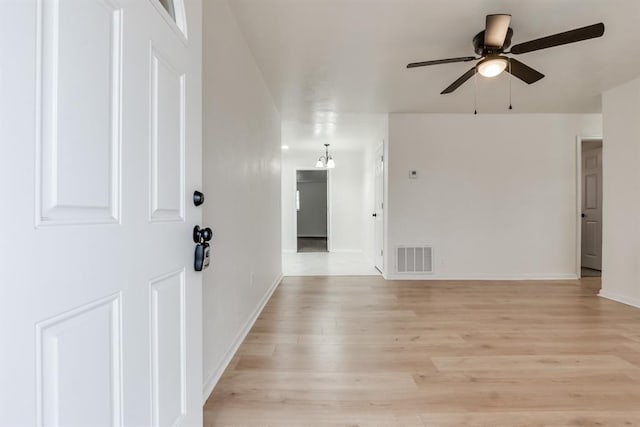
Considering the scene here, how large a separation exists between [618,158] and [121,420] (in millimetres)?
4782

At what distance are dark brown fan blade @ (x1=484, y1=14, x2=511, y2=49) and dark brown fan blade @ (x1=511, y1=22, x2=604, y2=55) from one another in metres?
0.13

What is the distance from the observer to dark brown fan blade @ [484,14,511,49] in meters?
1.92

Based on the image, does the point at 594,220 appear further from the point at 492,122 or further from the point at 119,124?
the point at 119,124

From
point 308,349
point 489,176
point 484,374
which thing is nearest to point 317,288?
point 308,349

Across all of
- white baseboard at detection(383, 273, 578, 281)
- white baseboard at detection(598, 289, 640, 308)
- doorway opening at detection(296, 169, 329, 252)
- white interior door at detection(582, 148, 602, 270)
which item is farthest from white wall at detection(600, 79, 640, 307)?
doorway opening at detection(296, 169, 329, 252)

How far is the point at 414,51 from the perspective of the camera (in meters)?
2.66

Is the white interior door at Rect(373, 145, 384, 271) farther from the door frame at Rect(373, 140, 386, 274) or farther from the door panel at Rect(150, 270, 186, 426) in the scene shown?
→ the door panel at Rect(150, 270, 186, 426)

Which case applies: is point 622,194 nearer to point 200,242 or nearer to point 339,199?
point 200,242

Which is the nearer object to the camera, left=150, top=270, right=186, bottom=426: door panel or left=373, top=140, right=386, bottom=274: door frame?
left=150, top=270, right=186, bottom=426: door panel

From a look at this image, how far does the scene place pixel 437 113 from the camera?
4398 mm

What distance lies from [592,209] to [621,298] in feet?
8.85

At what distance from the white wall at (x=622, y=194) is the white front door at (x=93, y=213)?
4385mm

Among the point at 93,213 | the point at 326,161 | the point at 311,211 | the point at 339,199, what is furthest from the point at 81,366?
the point at 311,211

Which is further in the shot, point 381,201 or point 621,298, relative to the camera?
point 381,201
